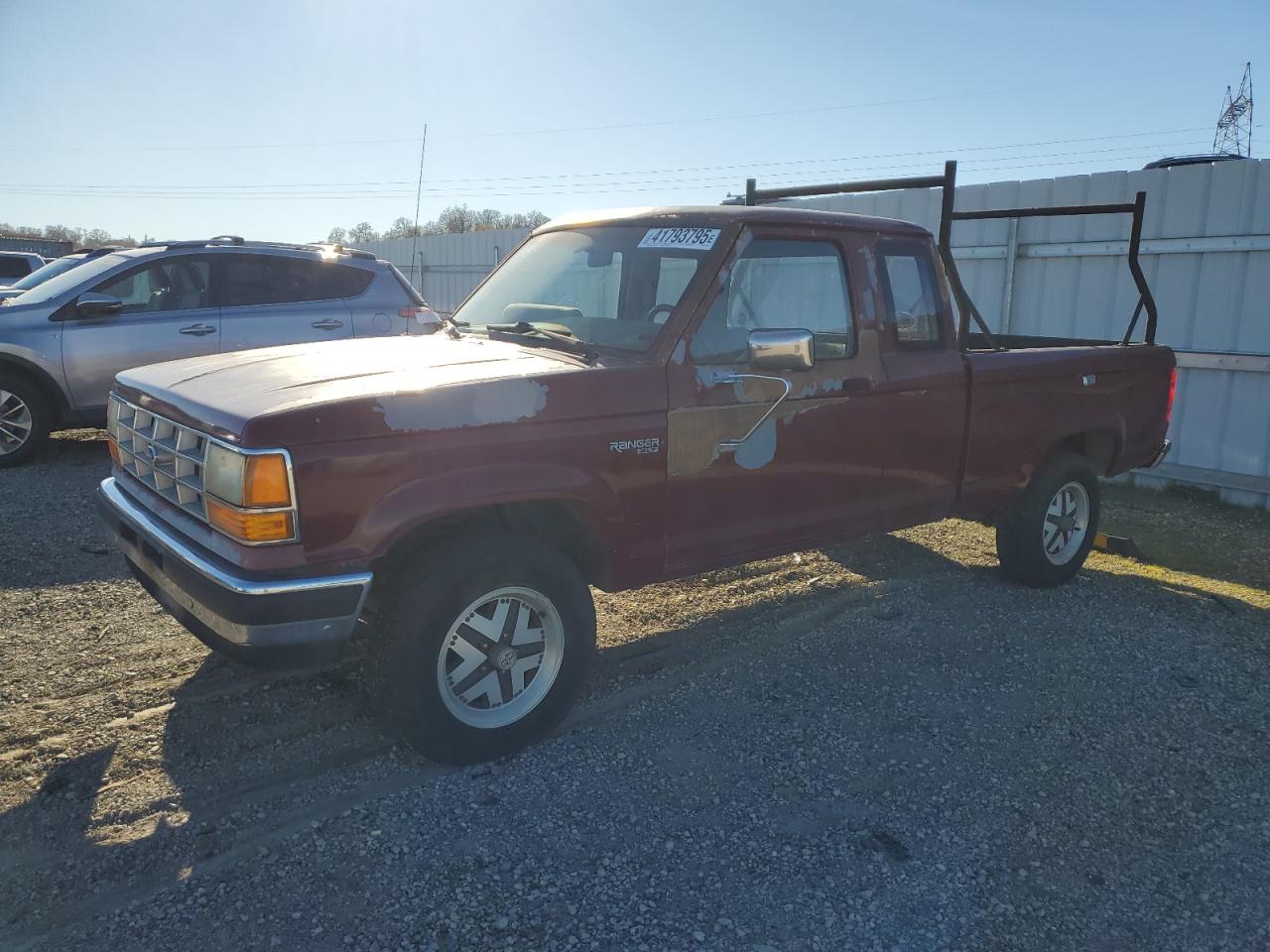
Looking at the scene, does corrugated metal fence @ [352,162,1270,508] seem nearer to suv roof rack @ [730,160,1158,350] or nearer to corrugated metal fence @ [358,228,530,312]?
suv roof rack @ [730,160,1158,350]

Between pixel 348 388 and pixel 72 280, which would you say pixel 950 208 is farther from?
pixel 72 280

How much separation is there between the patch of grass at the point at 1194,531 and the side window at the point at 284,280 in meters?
Result: 6.90

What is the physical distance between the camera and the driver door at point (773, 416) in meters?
3.79

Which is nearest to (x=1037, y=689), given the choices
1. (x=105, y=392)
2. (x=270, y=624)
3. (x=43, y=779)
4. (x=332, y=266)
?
(x=270, y=624)

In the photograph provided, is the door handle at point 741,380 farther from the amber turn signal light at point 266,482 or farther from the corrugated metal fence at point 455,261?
the corrugated metal fence at point 455,261

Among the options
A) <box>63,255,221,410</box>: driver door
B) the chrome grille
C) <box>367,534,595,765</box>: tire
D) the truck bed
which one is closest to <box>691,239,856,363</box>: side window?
the truck bed

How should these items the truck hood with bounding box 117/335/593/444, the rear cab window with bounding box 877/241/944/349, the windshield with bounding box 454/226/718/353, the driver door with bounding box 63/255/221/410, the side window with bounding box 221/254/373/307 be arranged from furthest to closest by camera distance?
the side window with bounding box 221/254/373/307 → the driver door with bounding box 63/255/221/410 → the rear cab window with bounding box 877/241/944/349 → the windshield with bounding box 454/226/718/353 → the truck hood with bounding box 117/335/593/444

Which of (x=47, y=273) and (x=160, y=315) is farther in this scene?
(x=47, y=273)

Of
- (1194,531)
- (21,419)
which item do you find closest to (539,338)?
(1194,531)

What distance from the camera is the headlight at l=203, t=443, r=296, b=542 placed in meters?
2.87

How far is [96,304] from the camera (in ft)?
25.2

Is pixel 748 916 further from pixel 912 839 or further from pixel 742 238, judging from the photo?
pixel 742 238

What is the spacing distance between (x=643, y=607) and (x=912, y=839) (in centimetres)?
236

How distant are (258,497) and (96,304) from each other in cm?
600
